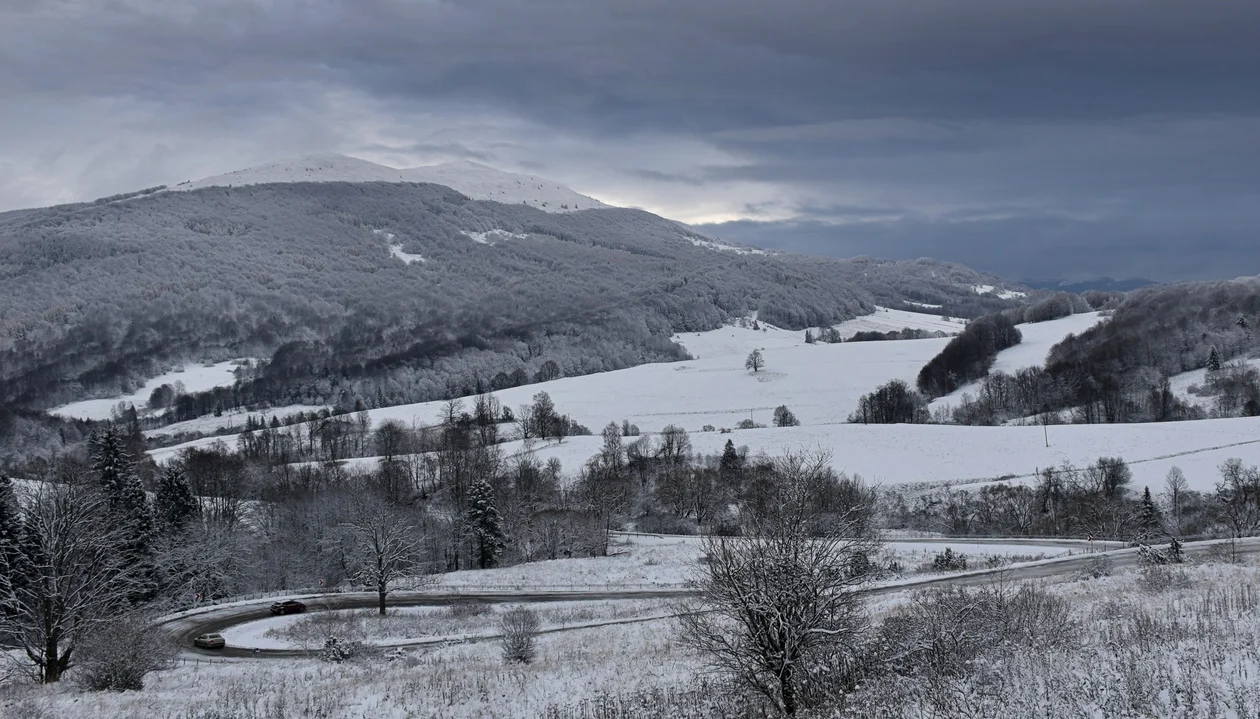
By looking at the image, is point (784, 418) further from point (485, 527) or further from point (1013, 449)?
point (485, 527)

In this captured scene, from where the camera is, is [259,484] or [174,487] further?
[259,484]

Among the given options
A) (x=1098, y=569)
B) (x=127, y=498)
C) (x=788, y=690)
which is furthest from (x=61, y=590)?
(x=1098, y=569)

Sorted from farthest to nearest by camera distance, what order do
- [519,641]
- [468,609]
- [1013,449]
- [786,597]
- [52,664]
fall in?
[1013,449] < [468,609] < [519,641] < [52,664] < [786,597]

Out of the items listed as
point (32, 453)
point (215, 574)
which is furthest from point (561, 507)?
point (32, 453)

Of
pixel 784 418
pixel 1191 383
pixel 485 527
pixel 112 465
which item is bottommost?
pixel 485 527

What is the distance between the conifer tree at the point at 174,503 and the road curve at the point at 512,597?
17960 mm

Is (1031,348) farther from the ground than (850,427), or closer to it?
farther from the ground

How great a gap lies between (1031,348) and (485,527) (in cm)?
14032

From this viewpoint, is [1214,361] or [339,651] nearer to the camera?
[339,651]

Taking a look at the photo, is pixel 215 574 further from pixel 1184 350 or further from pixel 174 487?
pixel 1184 350

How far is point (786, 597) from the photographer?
14180 mm

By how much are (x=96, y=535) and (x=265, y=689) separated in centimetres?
1381

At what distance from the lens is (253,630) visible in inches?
1746

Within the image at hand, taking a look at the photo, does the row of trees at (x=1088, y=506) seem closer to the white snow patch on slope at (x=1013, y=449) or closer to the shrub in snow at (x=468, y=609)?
the white snow patch on slope at (x=1013, y=449)
